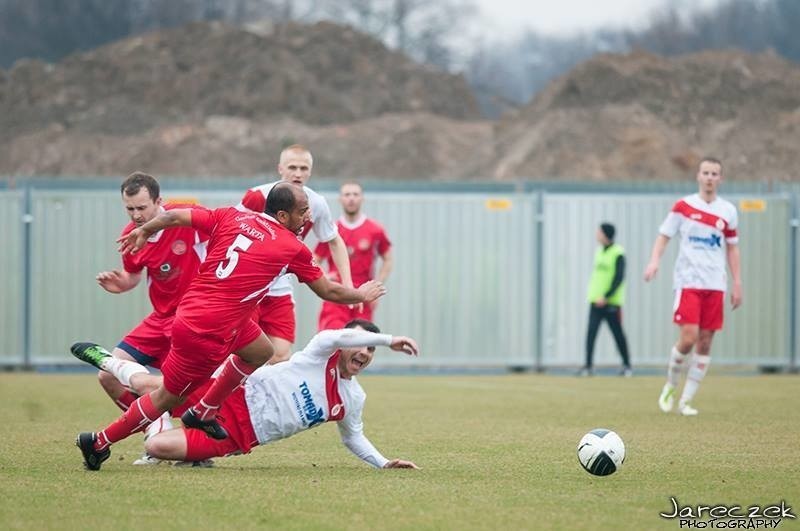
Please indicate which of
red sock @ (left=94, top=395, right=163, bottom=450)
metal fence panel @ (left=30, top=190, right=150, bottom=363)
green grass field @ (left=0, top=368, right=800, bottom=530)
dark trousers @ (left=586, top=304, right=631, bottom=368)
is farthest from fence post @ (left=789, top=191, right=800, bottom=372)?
red sock @ (left=94, top=395, right=163, bottom=450)

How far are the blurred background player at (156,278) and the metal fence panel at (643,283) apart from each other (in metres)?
15.3

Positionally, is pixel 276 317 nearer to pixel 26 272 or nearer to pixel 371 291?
pixel 371 291

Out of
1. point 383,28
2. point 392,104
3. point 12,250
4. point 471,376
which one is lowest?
point 471,376

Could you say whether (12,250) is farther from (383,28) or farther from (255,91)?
(383,28)

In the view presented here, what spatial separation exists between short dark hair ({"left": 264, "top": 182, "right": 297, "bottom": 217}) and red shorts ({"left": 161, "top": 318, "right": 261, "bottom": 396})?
2.59 ft

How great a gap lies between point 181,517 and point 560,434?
5.70 metres

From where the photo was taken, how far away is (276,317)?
1152cm

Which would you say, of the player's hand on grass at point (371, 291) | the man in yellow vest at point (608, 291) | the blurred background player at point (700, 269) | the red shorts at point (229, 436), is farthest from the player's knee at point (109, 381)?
the man in yellow vest at point (608, 291)

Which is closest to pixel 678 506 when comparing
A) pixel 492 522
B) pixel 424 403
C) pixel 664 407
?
pixel 492 522

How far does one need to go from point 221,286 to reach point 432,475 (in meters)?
1.75

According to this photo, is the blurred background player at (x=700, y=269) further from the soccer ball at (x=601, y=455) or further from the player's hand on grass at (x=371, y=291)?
the player's hand on grass at (x=371, y=291)

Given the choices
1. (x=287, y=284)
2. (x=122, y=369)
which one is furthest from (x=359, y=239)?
(x=122, y=369)

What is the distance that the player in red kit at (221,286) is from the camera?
8.48 m

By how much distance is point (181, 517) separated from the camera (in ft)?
22.5
